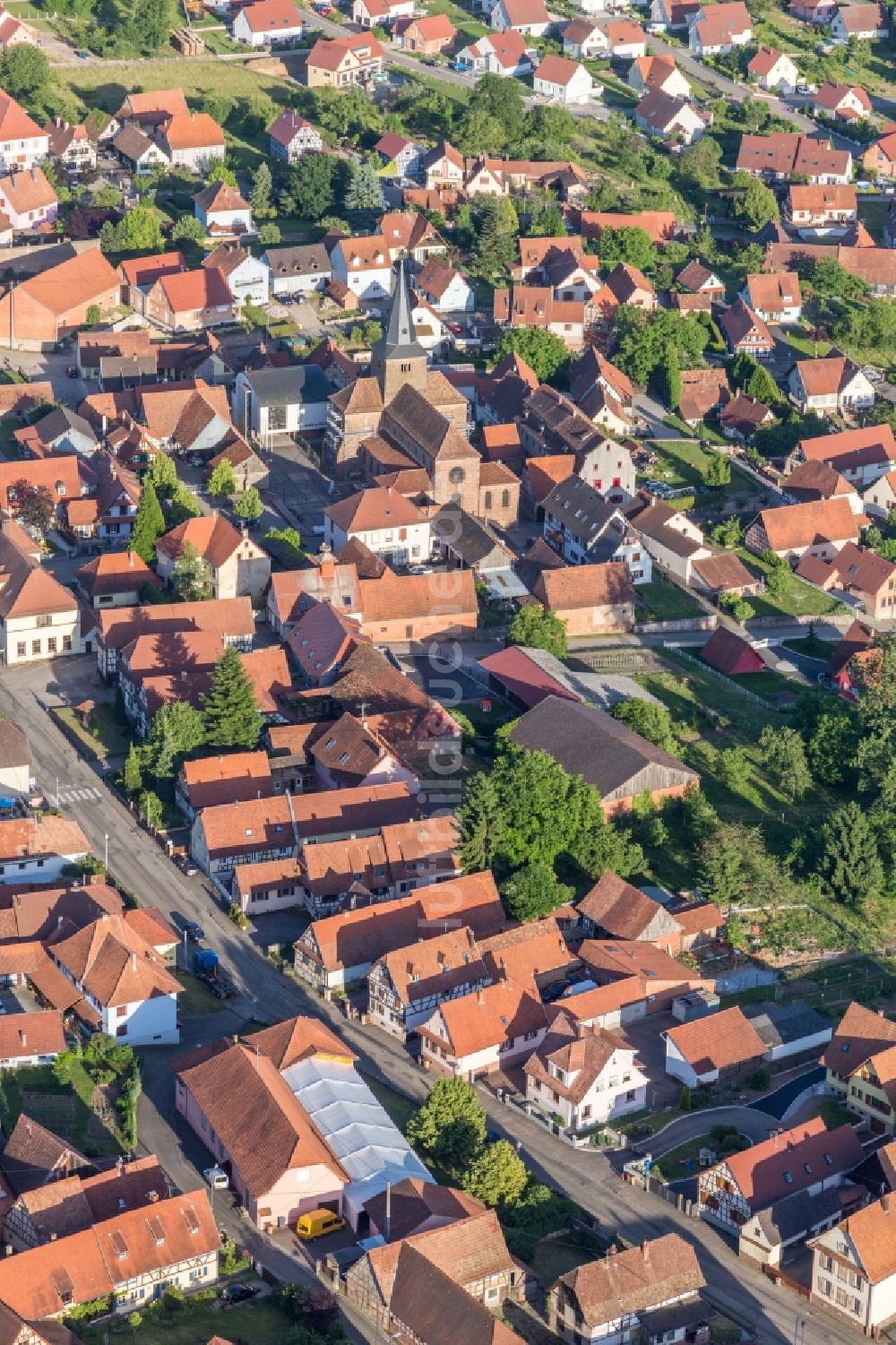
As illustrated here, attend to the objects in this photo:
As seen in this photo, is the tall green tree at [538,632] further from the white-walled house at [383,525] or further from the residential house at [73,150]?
the residential house at [73,150]

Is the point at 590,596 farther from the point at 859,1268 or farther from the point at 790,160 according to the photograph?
the point at 790,160

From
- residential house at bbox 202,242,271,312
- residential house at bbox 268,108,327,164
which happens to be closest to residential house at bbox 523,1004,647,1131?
residential house at bbox 202,242,271,312

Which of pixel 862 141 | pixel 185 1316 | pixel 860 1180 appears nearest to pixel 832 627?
pixel 860 1180

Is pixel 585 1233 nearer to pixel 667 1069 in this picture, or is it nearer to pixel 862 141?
pixel 667 1069

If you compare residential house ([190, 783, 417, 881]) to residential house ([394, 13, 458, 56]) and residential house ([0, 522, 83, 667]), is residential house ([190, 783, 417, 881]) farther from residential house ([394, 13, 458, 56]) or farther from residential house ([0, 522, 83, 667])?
residential house ([394, 13, 458, 56])

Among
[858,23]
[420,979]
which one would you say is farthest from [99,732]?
[858,23]

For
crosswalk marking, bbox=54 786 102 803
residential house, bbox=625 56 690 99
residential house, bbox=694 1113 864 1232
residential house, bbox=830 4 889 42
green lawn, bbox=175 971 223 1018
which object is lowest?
residential house, bbox=830 4 889 42
